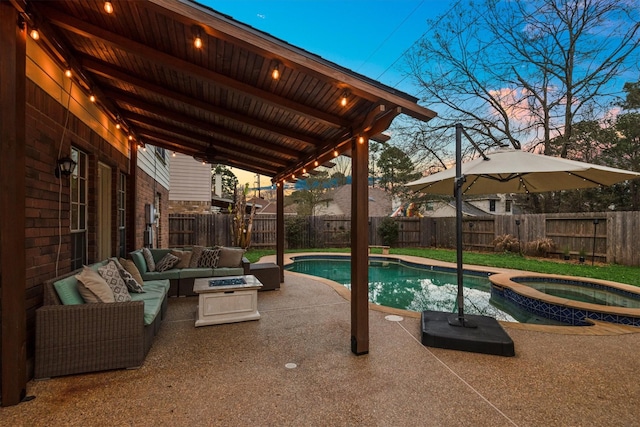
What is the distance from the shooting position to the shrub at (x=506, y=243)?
1196 cm

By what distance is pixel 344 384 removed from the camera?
2.70 m

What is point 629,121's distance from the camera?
1209 cm

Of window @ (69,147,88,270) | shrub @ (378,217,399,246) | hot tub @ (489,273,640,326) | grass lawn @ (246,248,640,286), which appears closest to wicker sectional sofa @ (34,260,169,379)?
window @ (69,147,88,270)

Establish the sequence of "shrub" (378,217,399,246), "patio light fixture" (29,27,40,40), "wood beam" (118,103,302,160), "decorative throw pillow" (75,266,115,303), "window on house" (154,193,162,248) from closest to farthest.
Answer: "patio light fixture" (29,27,40,40)
"decorative throw pillow" (75,266,115,303)
"wood beam" (118,103,302,160)
"window on house" (154,193,162,248)
"shrub" (378,217,399,246)

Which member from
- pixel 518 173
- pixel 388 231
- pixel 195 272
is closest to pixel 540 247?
pixel 388 231

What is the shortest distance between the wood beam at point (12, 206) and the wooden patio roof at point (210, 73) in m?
0.39

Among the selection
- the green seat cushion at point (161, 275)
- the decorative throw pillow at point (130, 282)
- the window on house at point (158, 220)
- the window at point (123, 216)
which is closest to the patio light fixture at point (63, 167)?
the decorative throw pillow at point (130, 282)

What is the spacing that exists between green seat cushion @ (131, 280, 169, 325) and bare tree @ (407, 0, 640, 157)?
11.0 metres

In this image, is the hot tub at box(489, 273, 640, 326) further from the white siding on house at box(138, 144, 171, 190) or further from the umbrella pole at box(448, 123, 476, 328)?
the white siding on house at box(138, 144, 171, 190)

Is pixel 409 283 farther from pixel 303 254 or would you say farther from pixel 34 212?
pixel 34 212

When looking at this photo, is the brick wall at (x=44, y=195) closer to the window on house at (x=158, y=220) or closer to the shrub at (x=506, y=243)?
the window on house at (x=158, y=220)

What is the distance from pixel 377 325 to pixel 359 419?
2.06 m

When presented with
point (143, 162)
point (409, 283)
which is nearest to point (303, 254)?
point (409, 283)

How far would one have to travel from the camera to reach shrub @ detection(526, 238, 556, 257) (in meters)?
10.8
